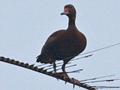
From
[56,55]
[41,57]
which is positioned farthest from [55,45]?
[41,57]

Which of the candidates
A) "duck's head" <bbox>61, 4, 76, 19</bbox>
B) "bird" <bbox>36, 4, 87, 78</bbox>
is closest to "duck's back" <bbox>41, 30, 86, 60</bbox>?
"bird" <bbox>36, 4, 87, 78</bbox>

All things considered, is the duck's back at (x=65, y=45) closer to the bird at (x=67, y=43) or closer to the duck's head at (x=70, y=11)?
the bird at (x=67, y=43)

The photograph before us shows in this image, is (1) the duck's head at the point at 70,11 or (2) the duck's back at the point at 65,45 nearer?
(2) the duck's back at the point at 65,45

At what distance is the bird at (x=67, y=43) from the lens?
27.2 ft

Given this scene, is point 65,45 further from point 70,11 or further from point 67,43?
point 70,11

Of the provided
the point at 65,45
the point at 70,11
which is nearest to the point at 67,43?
the point at 65,45

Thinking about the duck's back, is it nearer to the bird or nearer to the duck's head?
the bird

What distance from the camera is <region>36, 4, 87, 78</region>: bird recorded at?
27.2 ft

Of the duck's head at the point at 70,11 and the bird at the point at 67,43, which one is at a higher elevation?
the duck's head at the point at 70,11

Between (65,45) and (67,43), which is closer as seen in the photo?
(67,43)

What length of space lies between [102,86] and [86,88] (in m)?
0.48

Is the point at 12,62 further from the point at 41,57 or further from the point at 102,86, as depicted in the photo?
the point at 41,57

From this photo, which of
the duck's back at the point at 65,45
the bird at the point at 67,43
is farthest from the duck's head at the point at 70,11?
the duck's back at the point at 65,45

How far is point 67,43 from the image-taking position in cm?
820
